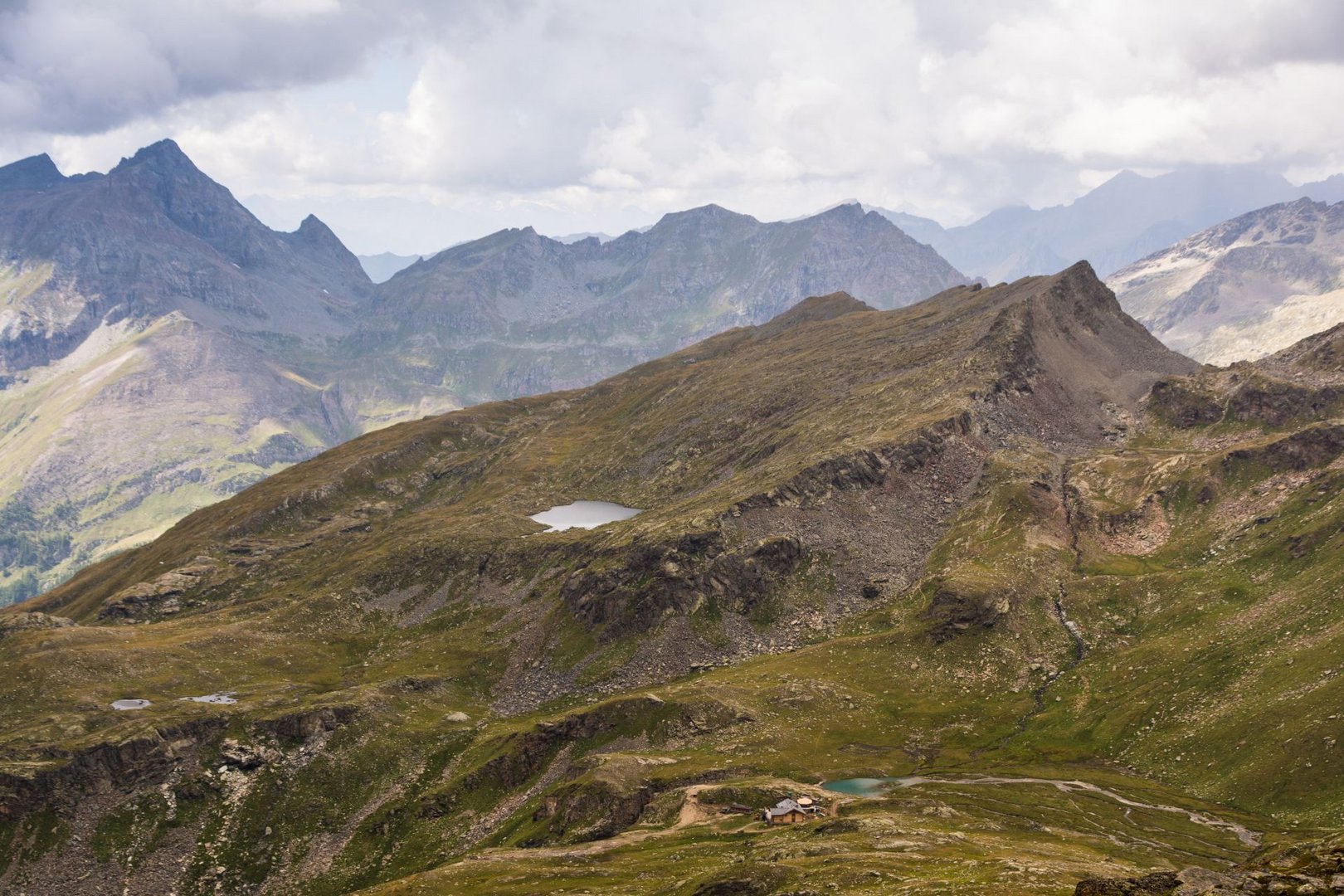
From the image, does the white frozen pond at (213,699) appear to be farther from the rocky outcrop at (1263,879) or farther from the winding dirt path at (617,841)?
the rocky outcrop at (1263,879)

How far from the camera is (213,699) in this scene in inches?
6727

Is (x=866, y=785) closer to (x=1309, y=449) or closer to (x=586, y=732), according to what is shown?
(x=586, y=732)

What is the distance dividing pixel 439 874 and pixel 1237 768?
102659mm

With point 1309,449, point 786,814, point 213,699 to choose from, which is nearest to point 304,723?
point 213,699

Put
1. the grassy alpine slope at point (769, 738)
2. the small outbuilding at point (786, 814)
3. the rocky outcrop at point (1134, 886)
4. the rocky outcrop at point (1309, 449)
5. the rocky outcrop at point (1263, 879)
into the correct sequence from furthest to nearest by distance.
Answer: the rocky outcrop at point (1309, 449) < the small outbuilding at point (786, 814) < the grassy alpine slope at point (769, 738) < the rocky outcrop at point (1134, 886) < the rocky outcrop at point (1263, 879)

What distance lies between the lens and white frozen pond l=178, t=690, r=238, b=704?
169 m

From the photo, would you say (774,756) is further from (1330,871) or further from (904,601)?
(1330,871)

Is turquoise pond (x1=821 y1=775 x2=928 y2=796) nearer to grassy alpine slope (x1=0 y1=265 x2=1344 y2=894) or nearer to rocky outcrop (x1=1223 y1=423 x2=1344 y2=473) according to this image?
grassy alpine slope (x1=0 y1=265 x2=1344 y2=894)

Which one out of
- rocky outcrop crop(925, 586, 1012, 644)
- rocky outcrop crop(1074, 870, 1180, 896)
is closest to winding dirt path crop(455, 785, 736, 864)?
rocky outcrop crop(1074, 870, 1180, 896)

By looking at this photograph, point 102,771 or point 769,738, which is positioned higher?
point 102,771

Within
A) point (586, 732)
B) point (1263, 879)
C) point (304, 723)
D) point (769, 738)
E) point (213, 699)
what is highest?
point (1263, 879)

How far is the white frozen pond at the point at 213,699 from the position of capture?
Result: 16875 cm

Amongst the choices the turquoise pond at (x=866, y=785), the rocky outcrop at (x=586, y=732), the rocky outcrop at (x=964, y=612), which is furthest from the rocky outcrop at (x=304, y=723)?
the rocky outcrop at (x=964, y=612)

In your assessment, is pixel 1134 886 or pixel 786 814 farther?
pixel 786 814
